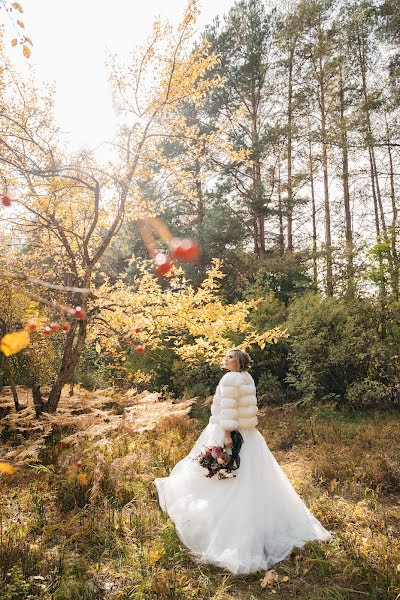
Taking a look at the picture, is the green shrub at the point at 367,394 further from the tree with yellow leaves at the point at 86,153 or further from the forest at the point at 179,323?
the tree with yellow leaves at the point at 86,153

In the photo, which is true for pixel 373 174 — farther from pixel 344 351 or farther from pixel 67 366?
pixel 67 366

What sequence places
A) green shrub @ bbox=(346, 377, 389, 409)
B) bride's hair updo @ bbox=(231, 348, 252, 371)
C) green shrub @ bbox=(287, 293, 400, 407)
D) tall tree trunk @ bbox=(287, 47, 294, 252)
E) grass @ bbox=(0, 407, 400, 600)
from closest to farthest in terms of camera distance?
grass @ bbox=(0, 407, 400, 600), bride's hair updo @ bbox=(231, 348, 252, 371), green shrub @ bbox=(346, 377, 389, 409), green shrub @ bbox=(287, 293, 400, 407), tall tree trunk @ bbox=(287, 47, 294, 252)

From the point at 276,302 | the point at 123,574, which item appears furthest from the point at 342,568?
the point at 276,302

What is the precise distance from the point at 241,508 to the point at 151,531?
1.06 meters

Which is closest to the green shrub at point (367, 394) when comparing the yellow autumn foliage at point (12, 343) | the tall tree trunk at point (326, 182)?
the tall tree trunk at point (326, 182)

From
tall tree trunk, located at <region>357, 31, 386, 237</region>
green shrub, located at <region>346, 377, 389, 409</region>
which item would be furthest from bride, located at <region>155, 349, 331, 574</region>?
tall tree trunk, located at <region>357, 31, 386, 237</region>

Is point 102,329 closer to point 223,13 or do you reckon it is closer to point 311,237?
point 311,237

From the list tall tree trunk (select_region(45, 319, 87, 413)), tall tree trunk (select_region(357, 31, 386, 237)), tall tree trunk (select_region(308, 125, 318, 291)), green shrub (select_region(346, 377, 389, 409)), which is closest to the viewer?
tall tree trunk (select_region(45, 319, 87, 413))

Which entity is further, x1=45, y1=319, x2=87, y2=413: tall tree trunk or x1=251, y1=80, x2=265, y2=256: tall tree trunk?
x1=251, y1=80, x2=265, y2=256: tall tree trunk

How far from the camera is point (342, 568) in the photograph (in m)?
3.71

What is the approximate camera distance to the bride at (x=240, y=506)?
3.81 metres

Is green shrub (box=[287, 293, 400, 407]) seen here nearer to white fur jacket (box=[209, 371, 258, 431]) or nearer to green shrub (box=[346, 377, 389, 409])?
green shrub (box=[346, 377, 389, 409])

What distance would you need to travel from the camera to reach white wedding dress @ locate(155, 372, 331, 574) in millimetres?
3805

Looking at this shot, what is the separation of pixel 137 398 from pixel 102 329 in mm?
1528
